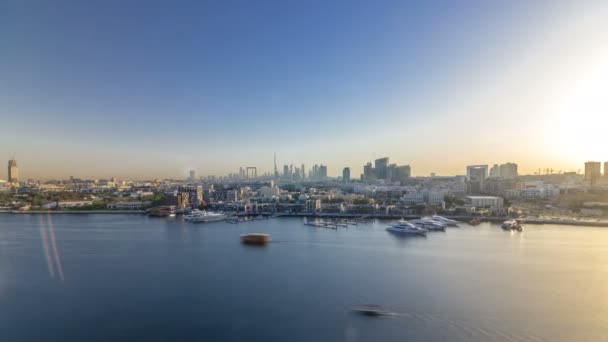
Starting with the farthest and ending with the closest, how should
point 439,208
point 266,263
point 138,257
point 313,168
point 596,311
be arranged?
point 313,168 < point 439,208 < point 138,257 < point 266,263 < point 596,311

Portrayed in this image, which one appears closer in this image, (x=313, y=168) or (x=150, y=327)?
(x=150, y=327)

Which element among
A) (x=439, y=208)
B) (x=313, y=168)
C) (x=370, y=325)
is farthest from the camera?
(x=313, y=168)

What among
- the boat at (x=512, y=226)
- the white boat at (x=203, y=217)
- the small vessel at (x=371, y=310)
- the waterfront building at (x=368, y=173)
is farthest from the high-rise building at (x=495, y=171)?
the small vessel at (x=371, y=310)

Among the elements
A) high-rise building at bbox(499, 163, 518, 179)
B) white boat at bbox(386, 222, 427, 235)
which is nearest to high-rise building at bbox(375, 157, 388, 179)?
high-rise building at bbox(499, 163, 518, 179)

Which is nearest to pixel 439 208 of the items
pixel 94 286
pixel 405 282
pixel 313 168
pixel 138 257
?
pixel 405 282

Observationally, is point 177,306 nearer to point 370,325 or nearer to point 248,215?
point 370,325

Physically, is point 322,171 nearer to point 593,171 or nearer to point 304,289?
point 593,171
